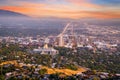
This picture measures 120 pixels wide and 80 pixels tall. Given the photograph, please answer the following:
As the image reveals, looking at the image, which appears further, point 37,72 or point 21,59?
point 21,59

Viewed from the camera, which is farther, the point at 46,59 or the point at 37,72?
the point at 46,59

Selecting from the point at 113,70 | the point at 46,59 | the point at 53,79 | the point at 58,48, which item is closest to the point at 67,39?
the point at 58,48

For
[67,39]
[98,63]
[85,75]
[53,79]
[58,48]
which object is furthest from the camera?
[67,39]

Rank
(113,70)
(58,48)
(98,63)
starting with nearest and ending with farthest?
1. (113,70)
2. (98,63)
3. (58,48)

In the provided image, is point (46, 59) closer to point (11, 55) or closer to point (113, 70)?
point (11, 55)

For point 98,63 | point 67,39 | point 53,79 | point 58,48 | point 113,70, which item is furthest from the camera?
point 67,39

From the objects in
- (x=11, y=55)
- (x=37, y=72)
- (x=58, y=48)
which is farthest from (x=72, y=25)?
(x=37, y=72)

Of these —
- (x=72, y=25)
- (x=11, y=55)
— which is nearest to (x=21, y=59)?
(x=11, y=55)

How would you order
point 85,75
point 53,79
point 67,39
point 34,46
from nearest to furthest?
point 53,79
point 85,75
point 34,46
point 67,39

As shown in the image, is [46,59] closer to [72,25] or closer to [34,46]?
[34,46]
